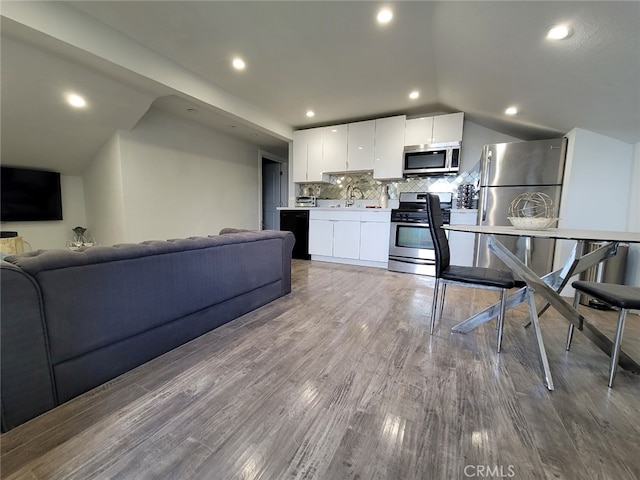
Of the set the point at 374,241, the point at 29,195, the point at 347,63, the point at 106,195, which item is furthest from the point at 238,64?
the point at 29,195

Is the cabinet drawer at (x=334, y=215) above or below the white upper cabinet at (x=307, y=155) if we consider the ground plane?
below

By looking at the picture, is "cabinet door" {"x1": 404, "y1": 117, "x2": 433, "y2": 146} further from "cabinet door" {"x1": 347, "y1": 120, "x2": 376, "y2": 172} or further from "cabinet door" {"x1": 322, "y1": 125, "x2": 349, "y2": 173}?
"cabinet door" {"x1": 322, "y1": 125, "x2": 349, "y2": 173}

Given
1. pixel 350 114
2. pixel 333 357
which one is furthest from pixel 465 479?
pixel 350 114

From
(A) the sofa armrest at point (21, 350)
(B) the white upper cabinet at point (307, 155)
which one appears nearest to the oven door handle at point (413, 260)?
(B) the white upper cabinet at point (307, 155)

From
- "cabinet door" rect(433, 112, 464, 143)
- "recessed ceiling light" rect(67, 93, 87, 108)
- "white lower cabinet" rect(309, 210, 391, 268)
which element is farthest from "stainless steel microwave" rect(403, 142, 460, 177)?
"recessed ceiling light" rect(67, 93, 87, 108)

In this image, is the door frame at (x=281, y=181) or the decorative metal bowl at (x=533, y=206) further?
the door frame at (x=281, y=181)

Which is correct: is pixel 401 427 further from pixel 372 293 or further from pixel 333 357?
pixel 372 293

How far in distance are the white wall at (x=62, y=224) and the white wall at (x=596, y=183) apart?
6.27 metres

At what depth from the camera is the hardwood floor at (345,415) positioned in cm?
94

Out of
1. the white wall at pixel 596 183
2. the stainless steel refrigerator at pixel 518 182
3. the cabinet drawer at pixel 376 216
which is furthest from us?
the cabinet drawer at pixel 376 216

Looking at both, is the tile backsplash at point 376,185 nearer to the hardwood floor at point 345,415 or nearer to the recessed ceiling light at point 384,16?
the recessed ceiling light at point 384,16

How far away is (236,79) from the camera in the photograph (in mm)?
3105

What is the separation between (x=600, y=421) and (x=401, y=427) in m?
0.91

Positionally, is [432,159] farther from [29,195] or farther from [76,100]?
[29,195]
